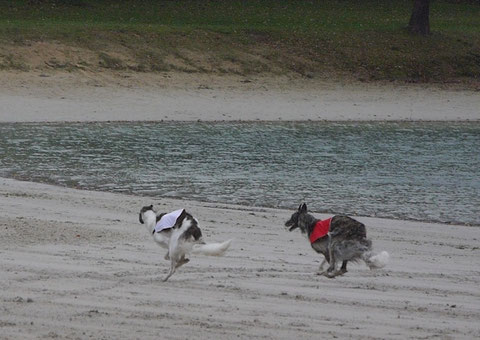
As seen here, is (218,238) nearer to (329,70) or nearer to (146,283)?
(146,283)

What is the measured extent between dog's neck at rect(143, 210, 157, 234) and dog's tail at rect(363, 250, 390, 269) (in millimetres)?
2166

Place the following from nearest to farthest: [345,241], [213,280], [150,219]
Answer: [213,280] < [345,241] < [150,219]

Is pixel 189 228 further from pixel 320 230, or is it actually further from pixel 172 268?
pixel 320 230

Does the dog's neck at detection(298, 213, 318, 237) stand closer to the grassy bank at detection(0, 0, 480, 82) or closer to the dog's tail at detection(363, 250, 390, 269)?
the dog's tail at detection(363, 250, 390, 269)

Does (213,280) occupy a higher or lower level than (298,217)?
lower

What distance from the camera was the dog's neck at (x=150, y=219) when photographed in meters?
10.3

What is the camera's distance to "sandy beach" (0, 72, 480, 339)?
813 centimetres

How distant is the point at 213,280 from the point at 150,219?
1.11 m

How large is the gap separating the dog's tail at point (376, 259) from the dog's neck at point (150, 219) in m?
2.17

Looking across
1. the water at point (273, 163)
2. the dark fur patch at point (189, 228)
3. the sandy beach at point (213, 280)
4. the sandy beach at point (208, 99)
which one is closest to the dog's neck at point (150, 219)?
the sandy beach at point (213, 280)

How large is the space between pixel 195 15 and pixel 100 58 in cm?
936

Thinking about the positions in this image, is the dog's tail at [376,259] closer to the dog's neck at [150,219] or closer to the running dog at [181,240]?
the running dog at [181,240]

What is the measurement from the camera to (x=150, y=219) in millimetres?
10414

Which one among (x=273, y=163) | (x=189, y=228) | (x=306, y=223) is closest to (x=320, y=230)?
(x=306, y=223)
